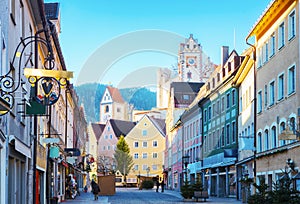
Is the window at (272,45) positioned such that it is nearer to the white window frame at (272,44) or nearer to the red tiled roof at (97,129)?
the white window frame at (272,44)

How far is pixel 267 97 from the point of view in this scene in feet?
109

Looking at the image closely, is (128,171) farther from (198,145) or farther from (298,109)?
(298,109)

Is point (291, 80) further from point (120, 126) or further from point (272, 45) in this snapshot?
point (120, 126)

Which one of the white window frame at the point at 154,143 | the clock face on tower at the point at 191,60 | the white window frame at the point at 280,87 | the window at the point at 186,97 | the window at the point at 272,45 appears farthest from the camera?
the clock face on tower at the point at 191,60

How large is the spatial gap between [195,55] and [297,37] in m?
91.4

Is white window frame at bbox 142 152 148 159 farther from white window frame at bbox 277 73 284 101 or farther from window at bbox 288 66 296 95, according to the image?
window at bbox 288 66 296 95

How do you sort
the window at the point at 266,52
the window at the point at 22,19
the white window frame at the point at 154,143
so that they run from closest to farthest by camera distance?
the window at the point at 22,19
the window at the point at 266,52
the white window frame at the point at 154,143

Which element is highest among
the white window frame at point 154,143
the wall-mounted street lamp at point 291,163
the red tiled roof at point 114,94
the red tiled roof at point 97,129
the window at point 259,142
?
the red tiled roof at point 114,94

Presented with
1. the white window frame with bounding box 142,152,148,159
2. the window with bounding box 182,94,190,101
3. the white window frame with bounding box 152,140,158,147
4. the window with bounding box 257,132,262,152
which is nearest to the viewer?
the window with bounding box 257,132,262,152

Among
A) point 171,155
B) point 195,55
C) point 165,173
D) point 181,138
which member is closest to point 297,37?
point 181,138

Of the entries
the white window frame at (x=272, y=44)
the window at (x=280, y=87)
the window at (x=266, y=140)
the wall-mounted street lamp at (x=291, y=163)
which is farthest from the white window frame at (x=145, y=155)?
the wall-mounted street lamp at (x=291, y=163)

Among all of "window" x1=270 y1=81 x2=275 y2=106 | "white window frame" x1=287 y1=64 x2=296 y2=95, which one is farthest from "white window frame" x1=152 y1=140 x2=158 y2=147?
"white window frame" x1=287 y1=64 x2=296 y2=95

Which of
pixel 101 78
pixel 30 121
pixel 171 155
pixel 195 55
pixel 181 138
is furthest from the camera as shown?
pixel 195 55

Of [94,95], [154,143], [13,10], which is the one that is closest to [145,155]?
[154,143]
